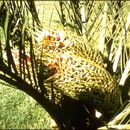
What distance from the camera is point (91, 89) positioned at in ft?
5.25

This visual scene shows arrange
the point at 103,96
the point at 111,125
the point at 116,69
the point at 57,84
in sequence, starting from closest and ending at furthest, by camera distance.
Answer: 1. the point at 111,125
2. the point at 57,84
3. the point at 103,96
4. the point at 116,69

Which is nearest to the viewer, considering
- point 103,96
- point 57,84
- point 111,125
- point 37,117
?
point 111,125

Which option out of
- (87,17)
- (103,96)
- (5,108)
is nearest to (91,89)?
(103,96)

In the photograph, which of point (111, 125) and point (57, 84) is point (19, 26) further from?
point (111, 125)

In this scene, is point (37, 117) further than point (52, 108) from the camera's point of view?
Yes

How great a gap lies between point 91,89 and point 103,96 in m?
0.08

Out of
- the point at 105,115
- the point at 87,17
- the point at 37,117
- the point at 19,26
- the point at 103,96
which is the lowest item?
the point at 37,117

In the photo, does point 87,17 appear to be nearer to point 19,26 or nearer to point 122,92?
point 122,92

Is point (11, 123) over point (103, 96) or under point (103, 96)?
under

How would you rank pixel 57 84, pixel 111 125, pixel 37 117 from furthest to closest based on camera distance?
pixel 37 117 → pixel 57 84 → pixel 111 125

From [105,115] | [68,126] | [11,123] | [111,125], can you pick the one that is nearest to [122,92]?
[105,115]

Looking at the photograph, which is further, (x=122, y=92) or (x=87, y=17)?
(x=87, y=17)

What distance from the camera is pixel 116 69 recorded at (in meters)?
1.96

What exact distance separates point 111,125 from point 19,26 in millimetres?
499
